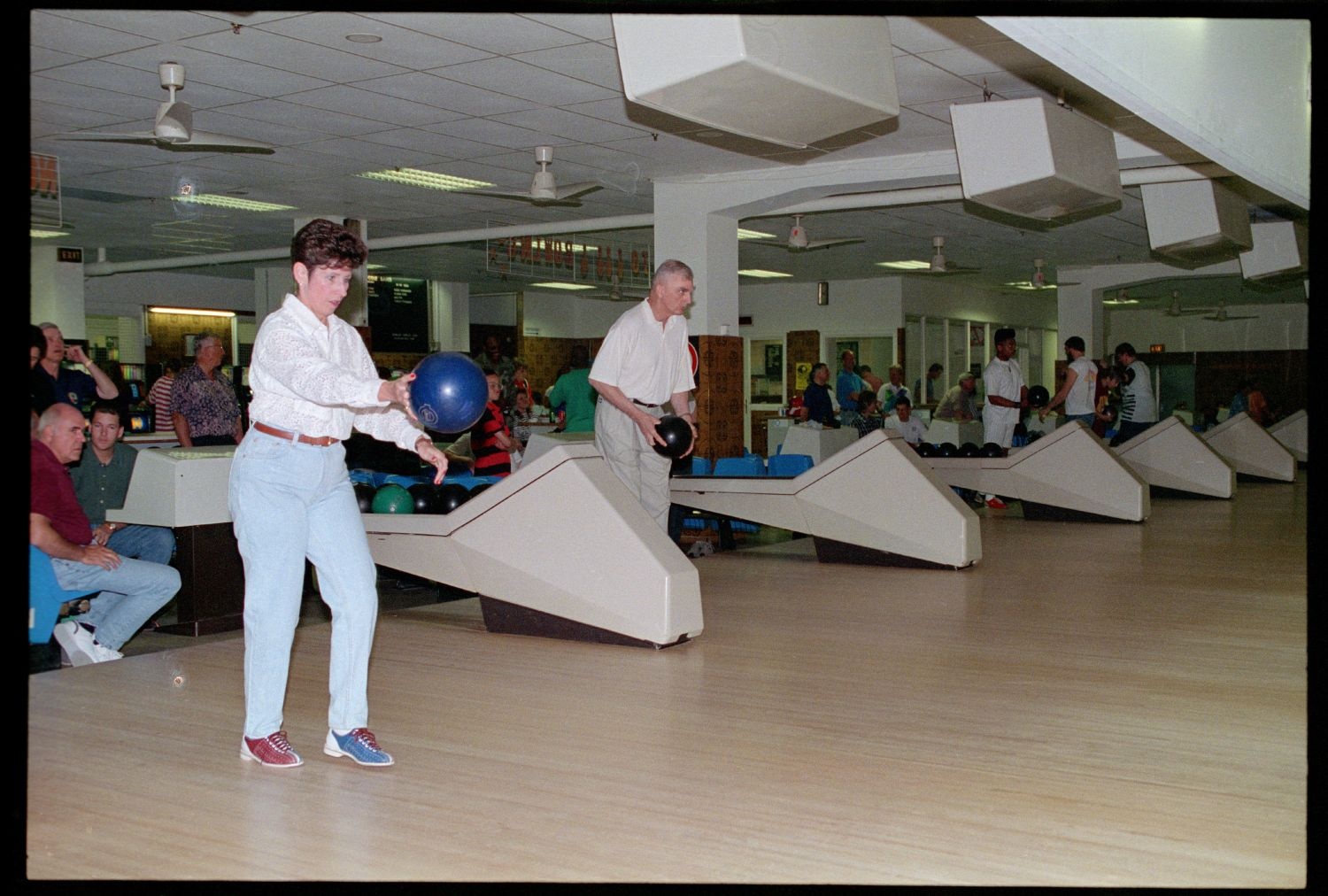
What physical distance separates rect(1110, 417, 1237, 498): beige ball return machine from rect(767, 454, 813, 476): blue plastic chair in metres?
4.16

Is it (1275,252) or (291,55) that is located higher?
(291,55)

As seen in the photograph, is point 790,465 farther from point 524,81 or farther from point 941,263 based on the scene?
point 941,263

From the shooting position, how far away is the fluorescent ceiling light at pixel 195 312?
18.3 meters

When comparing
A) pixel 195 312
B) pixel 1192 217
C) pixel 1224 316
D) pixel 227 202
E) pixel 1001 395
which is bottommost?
pixel 1001 395

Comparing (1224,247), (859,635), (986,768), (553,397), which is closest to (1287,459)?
(1224,247)

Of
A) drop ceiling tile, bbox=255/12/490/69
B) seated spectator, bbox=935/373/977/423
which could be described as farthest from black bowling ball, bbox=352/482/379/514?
seated spectator, bbox=935/373/977/423

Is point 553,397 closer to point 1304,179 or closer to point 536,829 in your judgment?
point 1304,179

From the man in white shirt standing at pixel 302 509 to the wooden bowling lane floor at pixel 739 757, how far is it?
0.52 ft

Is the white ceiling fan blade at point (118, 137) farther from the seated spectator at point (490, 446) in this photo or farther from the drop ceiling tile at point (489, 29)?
the seated spectator at point (490, 446)

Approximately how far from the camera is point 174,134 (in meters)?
Answer: 6.81

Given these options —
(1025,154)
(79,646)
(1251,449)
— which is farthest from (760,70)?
(1251,449)

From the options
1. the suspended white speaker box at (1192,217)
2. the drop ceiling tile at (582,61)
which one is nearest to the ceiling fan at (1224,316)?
the suspended white speaker box at (1192,217)

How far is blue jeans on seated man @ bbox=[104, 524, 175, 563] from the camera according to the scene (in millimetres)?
5219

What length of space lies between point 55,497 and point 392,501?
5.84ft
